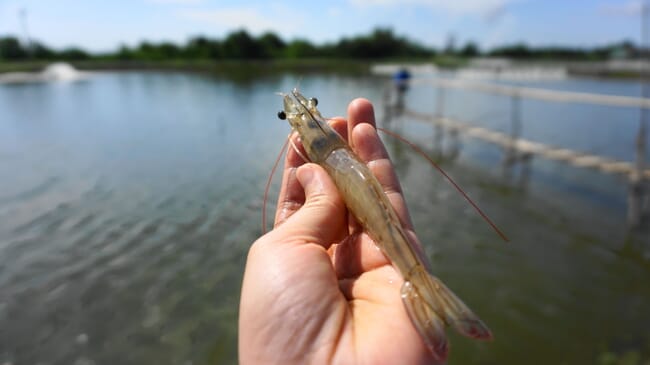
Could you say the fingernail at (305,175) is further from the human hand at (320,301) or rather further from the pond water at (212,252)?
the pond water at (212,252)

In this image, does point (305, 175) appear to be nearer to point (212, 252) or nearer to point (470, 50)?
point (212, 252)

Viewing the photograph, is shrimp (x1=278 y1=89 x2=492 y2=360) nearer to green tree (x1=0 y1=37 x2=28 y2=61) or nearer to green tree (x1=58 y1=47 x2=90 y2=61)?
green tree (x1=58 y1=47 x2=90 y2=61)

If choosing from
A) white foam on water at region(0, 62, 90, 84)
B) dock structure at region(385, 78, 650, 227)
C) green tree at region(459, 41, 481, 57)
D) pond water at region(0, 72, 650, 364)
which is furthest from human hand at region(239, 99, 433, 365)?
green tree at region(459, 41, 481, 57)

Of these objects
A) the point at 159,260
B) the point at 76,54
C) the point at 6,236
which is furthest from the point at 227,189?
the point at 76,54

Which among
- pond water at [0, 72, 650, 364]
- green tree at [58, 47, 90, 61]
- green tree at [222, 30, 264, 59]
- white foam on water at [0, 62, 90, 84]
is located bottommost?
pond water at [0, 72, 650, 364]

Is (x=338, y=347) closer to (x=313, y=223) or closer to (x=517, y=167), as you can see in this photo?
(x=313, y=223)

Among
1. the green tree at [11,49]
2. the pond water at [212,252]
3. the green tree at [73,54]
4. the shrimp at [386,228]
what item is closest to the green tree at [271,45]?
the green tree at [73,54]

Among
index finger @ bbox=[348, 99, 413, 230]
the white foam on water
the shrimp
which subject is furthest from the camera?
the white foam on water

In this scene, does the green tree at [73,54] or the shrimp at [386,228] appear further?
the green tree at [73,54]
